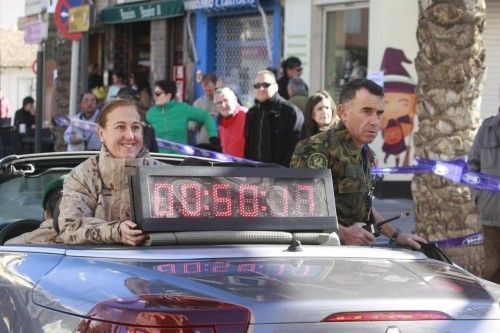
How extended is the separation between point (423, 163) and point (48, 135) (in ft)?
50.7

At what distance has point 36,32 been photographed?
56.0 feet

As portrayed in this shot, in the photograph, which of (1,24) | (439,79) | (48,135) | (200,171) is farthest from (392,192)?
(1,24)

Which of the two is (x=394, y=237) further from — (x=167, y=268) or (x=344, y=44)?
(x=344, y=44)

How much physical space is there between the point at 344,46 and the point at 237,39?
11.7 feet

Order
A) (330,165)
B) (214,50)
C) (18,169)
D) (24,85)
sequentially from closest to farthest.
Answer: (330,165) < (18,169) < (214,50) < (24,85)

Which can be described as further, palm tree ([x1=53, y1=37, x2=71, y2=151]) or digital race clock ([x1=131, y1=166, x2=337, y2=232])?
palm tree ([x1=53, y1=37, x2=71, y2=151])

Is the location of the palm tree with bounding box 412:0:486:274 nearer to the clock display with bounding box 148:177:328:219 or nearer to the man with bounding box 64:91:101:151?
the man with bounding box 64:91:101:151

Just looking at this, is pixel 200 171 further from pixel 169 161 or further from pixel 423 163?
pixel 423 163

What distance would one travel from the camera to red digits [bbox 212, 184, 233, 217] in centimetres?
430

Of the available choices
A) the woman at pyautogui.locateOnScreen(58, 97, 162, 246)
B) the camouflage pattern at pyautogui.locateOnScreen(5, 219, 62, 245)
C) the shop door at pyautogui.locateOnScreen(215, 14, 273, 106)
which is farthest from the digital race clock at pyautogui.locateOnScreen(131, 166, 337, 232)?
the shop door at pyautogui.locateOnScreen(215, 14, 273, 106)

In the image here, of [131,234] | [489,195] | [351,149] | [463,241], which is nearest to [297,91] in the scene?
[463,241]

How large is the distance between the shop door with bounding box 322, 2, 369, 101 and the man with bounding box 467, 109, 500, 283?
8674 mm

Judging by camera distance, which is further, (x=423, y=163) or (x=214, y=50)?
(x=214, y=50)

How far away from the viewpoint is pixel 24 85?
147 feet
